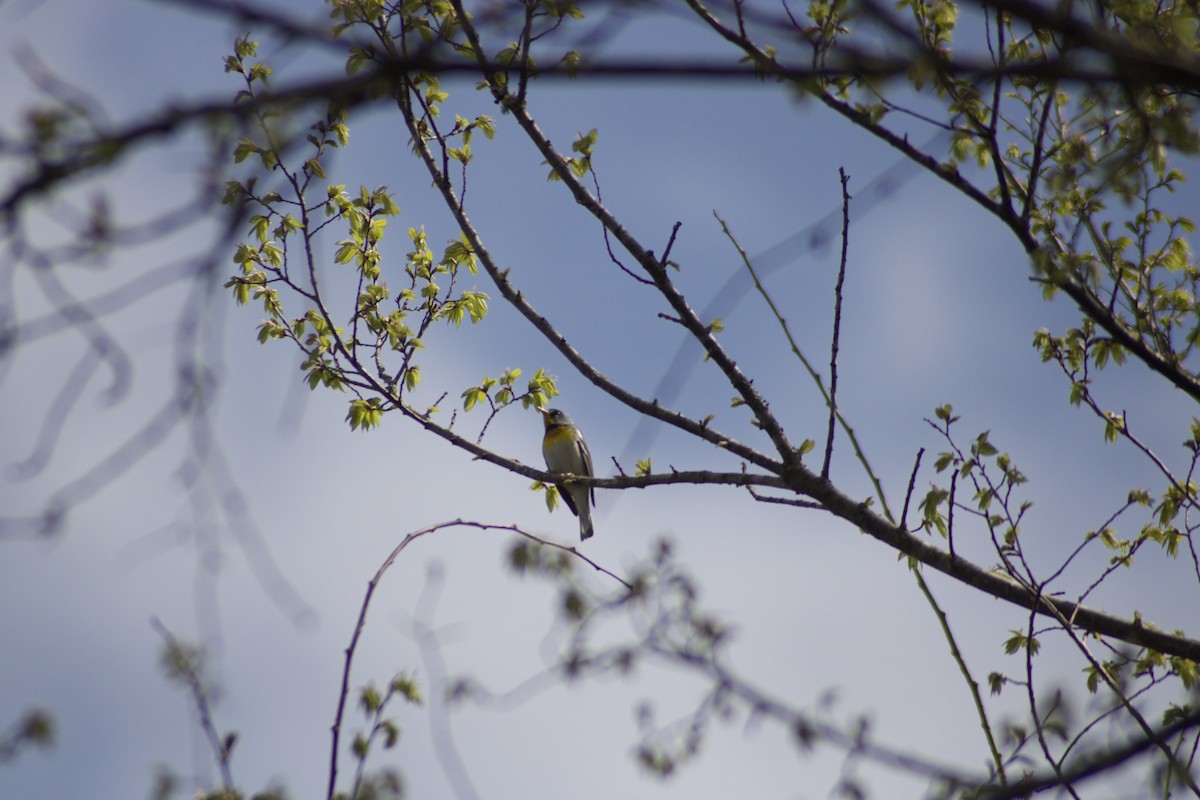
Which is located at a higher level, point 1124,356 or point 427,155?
point 427,155

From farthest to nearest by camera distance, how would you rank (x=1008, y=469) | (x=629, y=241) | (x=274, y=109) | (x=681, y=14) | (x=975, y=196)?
1. (x=1008, y=469)
2. (x=629, y=241)
3. (x=975, y=196)
4. (x=681, y=14)
5. (x=274, y=109)

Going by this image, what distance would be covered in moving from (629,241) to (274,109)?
3345mm

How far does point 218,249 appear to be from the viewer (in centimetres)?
170

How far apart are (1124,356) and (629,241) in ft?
9.35

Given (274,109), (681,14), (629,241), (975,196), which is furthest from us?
(629,241)

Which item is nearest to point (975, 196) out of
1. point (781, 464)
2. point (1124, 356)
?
point (781, 464)

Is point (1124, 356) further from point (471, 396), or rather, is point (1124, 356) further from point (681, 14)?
point (681, 14)

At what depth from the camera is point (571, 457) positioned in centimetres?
1112

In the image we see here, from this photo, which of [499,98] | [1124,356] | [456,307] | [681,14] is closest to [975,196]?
[1124,356]

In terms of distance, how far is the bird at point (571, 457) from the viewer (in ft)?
36.2

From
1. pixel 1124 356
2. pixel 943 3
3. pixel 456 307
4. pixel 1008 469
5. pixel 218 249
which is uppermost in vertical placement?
pixel 943 3

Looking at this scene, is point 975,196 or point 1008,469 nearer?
point 975,196

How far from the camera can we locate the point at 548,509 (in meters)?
6.05

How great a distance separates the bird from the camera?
11039 millimetres
